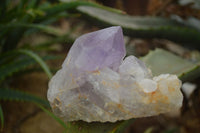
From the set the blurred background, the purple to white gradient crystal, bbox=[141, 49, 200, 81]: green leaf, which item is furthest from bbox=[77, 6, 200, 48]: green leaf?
the purple to white gradient crystal

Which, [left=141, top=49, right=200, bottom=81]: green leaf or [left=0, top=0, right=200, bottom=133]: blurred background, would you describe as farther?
[left=0, top=0, right=200, bottom=133]: blurred background

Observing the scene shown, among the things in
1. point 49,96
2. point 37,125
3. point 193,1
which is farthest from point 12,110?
point 193,1

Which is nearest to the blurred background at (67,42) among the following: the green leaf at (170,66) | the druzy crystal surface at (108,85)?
the green leaf at (170,66)

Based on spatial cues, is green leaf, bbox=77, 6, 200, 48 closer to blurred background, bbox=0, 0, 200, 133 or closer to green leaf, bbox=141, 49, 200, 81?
blurred background, bbox=0, 0, 200, 133

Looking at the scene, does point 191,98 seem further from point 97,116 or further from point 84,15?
point 97,116

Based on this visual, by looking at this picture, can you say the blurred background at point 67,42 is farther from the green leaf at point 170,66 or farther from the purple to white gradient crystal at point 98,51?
the purple to white gradient crystal at point 98,51
